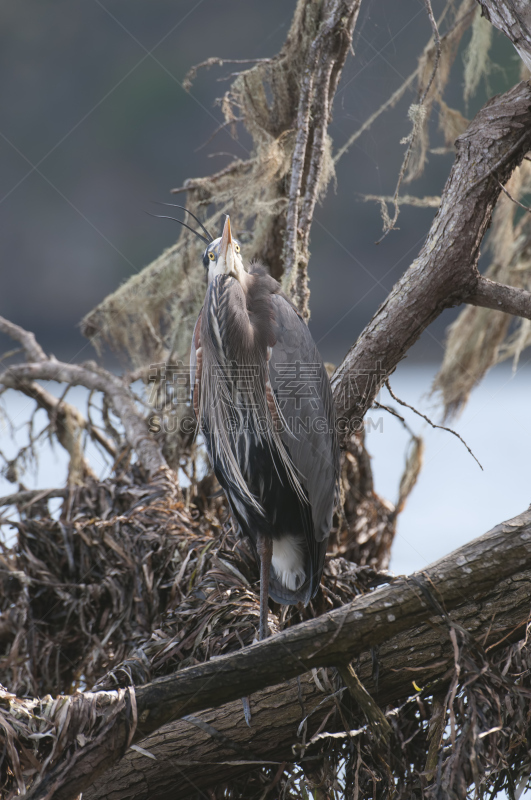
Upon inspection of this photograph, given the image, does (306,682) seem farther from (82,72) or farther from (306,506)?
(82,72)

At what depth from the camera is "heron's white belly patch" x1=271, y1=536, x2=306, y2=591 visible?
1432 millimetres

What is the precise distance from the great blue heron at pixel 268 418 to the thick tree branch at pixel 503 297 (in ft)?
1.41

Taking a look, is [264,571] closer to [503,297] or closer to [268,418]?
[268,418]

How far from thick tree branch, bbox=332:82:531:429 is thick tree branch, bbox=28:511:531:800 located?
2.29ft

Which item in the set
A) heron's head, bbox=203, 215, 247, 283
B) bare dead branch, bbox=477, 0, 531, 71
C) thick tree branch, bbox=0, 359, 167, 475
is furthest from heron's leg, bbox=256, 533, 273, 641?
bare dead branch, bbox=477, 0, 531, 71

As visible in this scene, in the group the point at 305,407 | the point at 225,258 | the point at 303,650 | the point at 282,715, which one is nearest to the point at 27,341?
the point at 225,258

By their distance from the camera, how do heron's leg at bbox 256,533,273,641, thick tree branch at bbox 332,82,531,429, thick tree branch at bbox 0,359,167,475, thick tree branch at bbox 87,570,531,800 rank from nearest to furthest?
thick tree branch at bbox 87,570,531,800
heron's leg at bbox 256,533,273,641
thick tree branch at bbox 332,82,531,429
thick tree branch at bbox 0,359,167,475

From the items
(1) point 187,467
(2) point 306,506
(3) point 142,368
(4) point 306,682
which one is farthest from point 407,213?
(4) point 306,682

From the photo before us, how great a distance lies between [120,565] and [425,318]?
1.06 metres

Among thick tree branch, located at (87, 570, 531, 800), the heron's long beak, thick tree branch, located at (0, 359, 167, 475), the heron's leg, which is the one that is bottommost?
thick tree branch, located at (87, 570, 531, 800)

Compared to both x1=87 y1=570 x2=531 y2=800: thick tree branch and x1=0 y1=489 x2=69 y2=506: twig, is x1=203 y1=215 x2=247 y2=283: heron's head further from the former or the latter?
x1=0 y1=489 x2=69 y2=506: twig

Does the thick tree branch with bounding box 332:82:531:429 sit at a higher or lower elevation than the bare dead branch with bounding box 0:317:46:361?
lower

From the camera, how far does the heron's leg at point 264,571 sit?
127 centimetres

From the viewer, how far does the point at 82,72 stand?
3.12m
